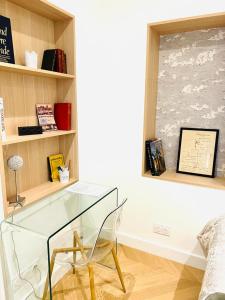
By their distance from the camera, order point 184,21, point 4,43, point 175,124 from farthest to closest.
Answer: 1. point 175,124
2. point 184,21
3. point 4,43

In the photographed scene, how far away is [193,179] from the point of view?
2.06 m

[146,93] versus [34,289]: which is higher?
[146,93]

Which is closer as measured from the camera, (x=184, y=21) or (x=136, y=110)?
(x=184, y=21)

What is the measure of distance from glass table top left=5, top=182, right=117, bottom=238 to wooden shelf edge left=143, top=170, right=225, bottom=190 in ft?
1.65

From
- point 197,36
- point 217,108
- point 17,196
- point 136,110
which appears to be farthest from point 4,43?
point 217,108

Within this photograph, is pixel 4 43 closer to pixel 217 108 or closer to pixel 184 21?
pixel 184 21

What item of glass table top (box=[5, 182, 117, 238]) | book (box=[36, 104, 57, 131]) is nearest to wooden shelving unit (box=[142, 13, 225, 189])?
glass table top (box=[5, 182, 117, 238])

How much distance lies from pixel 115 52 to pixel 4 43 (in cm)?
100

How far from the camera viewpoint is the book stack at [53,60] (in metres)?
1.75

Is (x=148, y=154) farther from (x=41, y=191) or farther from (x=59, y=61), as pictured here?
(x=59, y=61)

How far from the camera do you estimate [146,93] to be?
2037 millimetres

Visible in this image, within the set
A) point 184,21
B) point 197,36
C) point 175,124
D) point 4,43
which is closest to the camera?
point 4,43

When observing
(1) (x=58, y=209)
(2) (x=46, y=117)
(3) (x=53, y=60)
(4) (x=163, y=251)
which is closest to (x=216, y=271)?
(1) (x=58, y=209)

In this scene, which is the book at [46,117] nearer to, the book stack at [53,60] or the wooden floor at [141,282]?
the book stack at [53,60]
